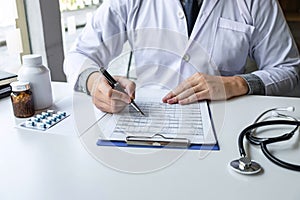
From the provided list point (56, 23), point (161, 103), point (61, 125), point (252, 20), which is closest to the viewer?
point (61, 125)

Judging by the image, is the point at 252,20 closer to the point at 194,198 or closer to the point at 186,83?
the point at 186,83

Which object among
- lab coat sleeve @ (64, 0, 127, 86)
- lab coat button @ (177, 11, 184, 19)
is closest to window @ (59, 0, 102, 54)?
lab coat sleeve @ (64, 0, 127, 86)

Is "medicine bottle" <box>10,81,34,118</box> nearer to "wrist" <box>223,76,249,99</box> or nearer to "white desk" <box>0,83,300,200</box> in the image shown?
"white desk" <box>0,83,300,200</box>

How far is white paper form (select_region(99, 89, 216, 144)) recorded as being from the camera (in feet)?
2.35

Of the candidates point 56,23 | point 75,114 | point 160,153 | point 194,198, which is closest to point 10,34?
point 56,23

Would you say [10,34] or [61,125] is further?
[10,34]

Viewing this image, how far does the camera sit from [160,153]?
0.65 metres

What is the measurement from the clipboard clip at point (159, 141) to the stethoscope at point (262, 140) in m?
0.11

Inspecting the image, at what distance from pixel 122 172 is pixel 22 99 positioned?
37 centimetres

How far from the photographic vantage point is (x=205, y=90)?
0.92 m

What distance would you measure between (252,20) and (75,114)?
2.25 ft

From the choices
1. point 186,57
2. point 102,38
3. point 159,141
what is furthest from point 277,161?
point 102,38

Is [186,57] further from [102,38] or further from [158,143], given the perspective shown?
[158,143]

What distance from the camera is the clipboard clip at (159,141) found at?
679 mm
